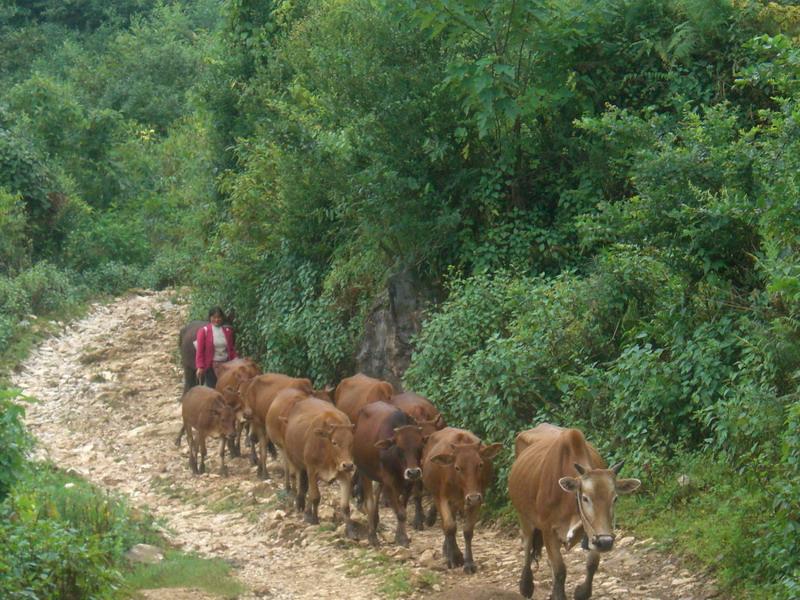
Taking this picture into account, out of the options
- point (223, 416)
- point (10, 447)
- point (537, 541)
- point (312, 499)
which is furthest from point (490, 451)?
point (223, 416)

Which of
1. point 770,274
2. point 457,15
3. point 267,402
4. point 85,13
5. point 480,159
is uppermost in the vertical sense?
point 85,13

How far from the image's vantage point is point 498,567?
461 inches

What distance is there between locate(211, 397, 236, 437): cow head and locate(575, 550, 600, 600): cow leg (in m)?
8.22

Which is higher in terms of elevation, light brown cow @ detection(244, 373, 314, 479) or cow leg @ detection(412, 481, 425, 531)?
light brown cow @ detection(244, 373, 314, 479)

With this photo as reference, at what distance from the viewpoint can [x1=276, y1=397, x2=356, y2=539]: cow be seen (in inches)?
530

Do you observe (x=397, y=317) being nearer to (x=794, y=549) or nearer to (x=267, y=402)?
(x=267, y=402)

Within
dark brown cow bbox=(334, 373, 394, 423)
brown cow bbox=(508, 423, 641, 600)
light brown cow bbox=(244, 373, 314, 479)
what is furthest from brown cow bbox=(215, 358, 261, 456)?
brown cow bbox=(508, 423, 641, 600)

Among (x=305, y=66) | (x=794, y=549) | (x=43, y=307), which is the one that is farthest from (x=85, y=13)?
(x=794, y=549)

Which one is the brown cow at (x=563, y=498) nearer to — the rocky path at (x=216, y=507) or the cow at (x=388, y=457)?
the rocky path at (x=216, y=507)

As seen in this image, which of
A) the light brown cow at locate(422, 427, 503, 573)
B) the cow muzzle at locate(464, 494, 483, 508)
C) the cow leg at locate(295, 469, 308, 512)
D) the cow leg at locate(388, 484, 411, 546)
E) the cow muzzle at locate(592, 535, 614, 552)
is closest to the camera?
the cow muzzle at locate(592, 535, 614, 552)

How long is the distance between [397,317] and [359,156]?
8.73 feet

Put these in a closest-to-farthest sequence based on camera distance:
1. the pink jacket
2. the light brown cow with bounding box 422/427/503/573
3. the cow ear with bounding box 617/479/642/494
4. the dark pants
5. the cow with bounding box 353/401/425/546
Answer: the cow ear with bounding box 617/479/642/494
the light brown cow with bounding box 422/427/503/573
the cow with bounding box 353/401/425/546
the pink jacket
the dark pants

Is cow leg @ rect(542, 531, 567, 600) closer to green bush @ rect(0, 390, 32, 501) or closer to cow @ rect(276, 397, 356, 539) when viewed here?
cow @ rect(276, 397, 356, 539)

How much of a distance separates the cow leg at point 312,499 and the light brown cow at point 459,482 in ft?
6.84
